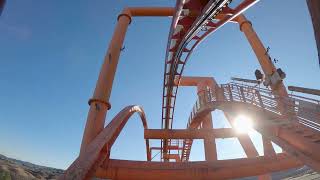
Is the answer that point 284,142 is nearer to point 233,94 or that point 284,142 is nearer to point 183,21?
point 233,94

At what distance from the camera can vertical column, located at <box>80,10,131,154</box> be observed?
26.6 feet

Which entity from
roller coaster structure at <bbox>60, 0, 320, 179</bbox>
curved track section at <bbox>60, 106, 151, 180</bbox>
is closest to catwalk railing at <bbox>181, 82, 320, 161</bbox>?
roller coaster structure at <bbox>60, 0, 320, 179</bbox>

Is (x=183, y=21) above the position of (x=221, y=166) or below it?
above

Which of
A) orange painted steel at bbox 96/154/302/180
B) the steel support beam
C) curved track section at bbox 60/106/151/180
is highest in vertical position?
curved track section at bbox 60/106/151/180

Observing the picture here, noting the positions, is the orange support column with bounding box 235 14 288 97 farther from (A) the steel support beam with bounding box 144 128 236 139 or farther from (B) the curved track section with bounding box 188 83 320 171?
(A) the steel support beam with bounding box 144 128 236 139

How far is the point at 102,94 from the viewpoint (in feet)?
28.7

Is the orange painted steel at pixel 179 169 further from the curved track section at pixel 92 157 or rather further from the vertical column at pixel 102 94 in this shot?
the vertical column at pixel 102 94

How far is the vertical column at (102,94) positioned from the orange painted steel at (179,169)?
44.2 inches

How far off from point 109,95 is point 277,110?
220 inches

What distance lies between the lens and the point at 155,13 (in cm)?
1331

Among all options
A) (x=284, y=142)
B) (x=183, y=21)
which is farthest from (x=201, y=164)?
(x=183, y=21)

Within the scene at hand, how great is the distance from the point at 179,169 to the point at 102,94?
3.62 m

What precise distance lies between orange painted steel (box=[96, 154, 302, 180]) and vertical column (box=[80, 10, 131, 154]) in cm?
112

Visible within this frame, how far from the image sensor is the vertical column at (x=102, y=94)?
8.10 m
